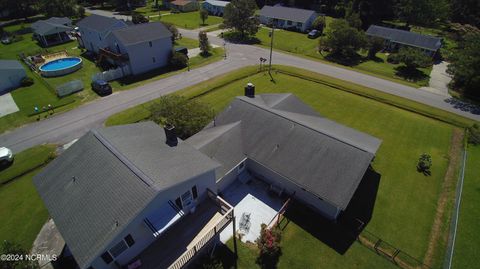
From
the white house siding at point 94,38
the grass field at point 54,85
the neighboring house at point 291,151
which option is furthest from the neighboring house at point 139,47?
the neighboring house at point 291,151

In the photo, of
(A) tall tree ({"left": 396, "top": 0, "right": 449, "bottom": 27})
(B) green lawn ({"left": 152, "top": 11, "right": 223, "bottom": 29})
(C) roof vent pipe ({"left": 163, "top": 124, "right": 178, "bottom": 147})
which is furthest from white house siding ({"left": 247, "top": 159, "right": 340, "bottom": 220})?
(A) tall tree ({"left": 396, "top": 0, "right": 449, "bottom": 27})

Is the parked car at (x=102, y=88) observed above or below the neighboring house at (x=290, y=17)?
below

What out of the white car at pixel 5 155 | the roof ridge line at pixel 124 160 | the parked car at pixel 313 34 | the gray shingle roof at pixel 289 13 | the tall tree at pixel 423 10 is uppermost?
the tall tree at pixel 423 10

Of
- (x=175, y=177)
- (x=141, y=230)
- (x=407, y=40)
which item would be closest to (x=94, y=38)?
(x=175, y=177)

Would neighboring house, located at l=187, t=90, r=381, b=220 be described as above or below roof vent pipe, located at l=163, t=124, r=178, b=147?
below

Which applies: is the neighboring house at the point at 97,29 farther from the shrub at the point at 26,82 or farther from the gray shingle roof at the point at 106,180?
the gray shingle roof at the point at 106,180

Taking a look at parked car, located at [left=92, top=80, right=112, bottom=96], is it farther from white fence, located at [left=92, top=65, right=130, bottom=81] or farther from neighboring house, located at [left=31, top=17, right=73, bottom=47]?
neighboring house, located at [left=31, top=17, right=73, bottom=47]
